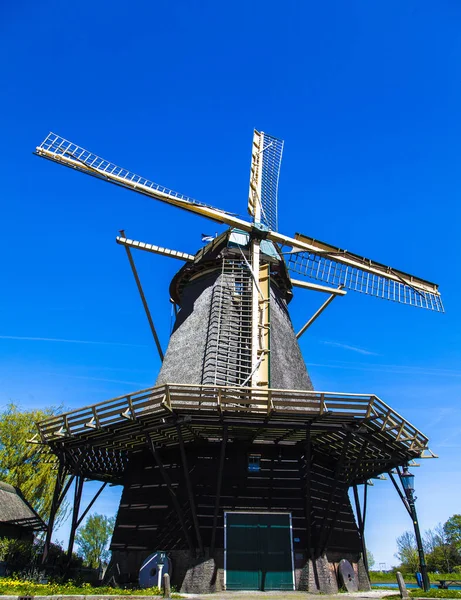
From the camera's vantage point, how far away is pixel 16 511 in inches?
799

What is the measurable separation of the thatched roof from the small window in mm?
11735

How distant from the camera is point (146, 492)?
14.6 metres

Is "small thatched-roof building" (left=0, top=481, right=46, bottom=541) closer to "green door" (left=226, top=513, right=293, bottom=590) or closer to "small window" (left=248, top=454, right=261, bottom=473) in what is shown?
"green door" (left=226, top=513, right=293, bottom=590)

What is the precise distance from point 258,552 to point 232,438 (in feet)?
10.3

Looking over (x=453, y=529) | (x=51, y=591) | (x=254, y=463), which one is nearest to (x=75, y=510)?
(x=51, y=591)

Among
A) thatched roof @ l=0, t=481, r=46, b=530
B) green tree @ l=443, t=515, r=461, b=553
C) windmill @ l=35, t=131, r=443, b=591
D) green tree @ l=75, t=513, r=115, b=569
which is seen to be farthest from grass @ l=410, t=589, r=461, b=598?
green tree @ l=443, t=515, r=461, b=553

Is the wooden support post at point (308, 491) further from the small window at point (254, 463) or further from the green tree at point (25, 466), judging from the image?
the green tree at point (25, 466)

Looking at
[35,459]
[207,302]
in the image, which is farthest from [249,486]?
[35,459]

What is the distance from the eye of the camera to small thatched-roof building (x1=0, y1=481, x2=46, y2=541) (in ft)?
64.2

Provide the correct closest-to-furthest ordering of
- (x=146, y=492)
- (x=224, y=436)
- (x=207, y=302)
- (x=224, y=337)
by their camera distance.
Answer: (x=224, y=436), (x=146, y=492), (x=224, y=337), (x=207, y=302)

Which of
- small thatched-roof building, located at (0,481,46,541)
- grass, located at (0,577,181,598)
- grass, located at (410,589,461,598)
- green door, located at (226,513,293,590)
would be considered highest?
small thatched-roof building, located at (0,481,46,541)

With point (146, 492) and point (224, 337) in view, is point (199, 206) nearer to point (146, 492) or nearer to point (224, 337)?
point (224, 337)

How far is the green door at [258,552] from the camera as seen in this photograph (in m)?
12.7

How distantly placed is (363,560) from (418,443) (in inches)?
200
